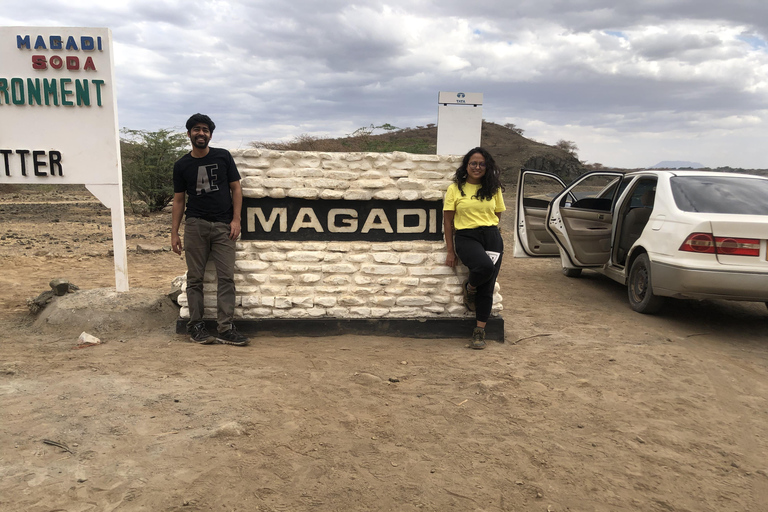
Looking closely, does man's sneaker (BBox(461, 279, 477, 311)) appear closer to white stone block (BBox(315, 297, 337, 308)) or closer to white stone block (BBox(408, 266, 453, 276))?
white stone block (BBox(408, 266, 453, 276))

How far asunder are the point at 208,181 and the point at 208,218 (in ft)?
1.09

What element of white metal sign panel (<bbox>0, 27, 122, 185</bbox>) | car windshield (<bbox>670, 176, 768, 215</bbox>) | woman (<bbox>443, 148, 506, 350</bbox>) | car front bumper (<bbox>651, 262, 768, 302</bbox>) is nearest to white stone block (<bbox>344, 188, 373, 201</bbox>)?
woman (<bbox>443, 148, 506, 350</bbox>)

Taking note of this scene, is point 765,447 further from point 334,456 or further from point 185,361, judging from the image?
point 185,361

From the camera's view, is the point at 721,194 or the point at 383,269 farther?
the point at 721,194

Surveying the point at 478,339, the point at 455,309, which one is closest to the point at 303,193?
the point at 455,309

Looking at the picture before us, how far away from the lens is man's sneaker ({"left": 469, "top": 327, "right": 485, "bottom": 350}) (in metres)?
4.85

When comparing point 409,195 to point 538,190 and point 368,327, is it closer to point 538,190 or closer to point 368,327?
point 368,327

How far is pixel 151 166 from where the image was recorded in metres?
15.2

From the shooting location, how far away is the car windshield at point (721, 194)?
5.53 m

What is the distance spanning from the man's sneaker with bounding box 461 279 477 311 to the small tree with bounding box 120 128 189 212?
12.8 metres

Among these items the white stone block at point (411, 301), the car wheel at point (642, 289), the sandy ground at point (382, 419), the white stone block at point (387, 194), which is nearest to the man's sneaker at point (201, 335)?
the sandy ground at point (382, 419)

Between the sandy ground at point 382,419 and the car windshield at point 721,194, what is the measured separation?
4.26ft

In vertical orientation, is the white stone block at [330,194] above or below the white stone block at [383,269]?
above

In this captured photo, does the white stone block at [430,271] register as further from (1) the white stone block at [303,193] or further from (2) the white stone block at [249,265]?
(2) the white stone block at [249,265]
